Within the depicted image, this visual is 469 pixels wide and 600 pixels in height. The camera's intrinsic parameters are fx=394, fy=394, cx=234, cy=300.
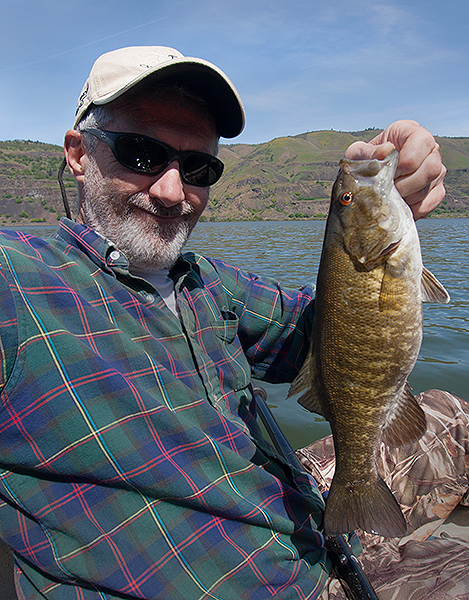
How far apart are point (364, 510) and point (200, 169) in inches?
73.6

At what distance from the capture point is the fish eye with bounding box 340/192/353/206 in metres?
1.83

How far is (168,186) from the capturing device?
2027 millimetres

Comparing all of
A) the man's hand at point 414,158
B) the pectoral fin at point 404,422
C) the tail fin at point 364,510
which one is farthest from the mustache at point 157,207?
the tail fin at point 364,510

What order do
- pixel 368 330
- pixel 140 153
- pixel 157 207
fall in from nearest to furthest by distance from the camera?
pixel 368 330, pixel 140 153, pixel 157 207

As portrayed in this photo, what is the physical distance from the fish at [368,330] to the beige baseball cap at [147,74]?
813mm

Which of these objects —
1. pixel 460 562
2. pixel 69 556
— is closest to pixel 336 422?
pixel 460 562

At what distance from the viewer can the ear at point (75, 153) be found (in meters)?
2.10

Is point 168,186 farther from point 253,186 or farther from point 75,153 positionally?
point 253,186

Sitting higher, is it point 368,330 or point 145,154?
point 145,154

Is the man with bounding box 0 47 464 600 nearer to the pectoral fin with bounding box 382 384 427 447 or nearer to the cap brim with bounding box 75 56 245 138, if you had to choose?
the cap brim with bounding box 75 56 245 138

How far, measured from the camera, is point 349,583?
6.20 feet

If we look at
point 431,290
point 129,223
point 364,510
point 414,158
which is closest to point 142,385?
point 129,223

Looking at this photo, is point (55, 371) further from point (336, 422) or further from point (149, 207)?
point (336, 422)

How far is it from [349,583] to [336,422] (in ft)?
2.61
